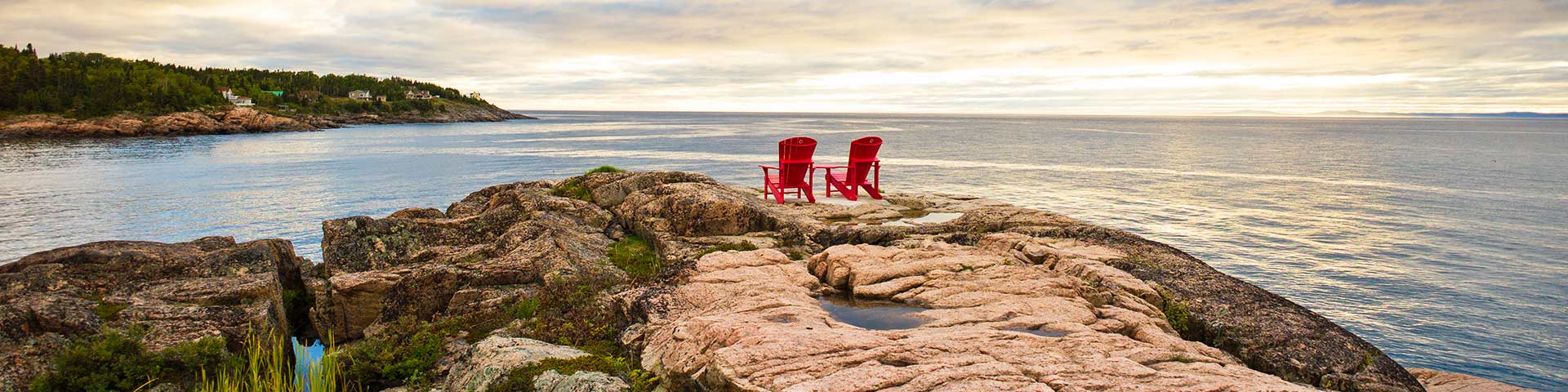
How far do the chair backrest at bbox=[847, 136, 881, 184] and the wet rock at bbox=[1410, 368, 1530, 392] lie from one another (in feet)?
47.5

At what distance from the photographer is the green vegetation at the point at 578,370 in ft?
27.5

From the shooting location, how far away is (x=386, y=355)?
463 inches

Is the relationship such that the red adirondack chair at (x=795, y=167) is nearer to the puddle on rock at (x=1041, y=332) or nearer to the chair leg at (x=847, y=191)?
the chair leg at (x=847, y=191)

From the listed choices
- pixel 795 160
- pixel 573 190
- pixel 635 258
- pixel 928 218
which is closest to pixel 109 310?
pixel 635 258

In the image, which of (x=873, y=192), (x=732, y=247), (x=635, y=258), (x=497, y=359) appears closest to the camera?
(x=497, y=359)

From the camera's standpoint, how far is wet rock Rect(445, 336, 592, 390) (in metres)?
8.80

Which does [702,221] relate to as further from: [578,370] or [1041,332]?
[1041,332]

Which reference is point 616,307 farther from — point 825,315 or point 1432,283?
→ point 1432,283

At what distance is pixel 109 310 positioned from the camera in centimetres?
1180

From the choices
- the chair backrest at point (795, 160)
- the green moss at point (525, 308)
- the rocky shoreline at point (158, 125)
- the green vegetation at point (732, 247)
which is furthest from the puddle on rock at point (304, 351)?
the rocky shoreline at point (158, 125)

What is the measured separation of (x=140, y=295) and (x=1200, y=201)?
48.1 metres

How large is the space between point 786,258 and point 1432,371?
507 inches

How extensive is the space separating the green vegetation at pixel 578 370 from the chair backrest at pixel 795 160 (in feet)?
49.3

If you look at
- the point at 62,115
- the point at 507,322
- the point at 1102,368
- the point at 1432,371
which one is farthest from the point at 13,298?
the point at 62,115
